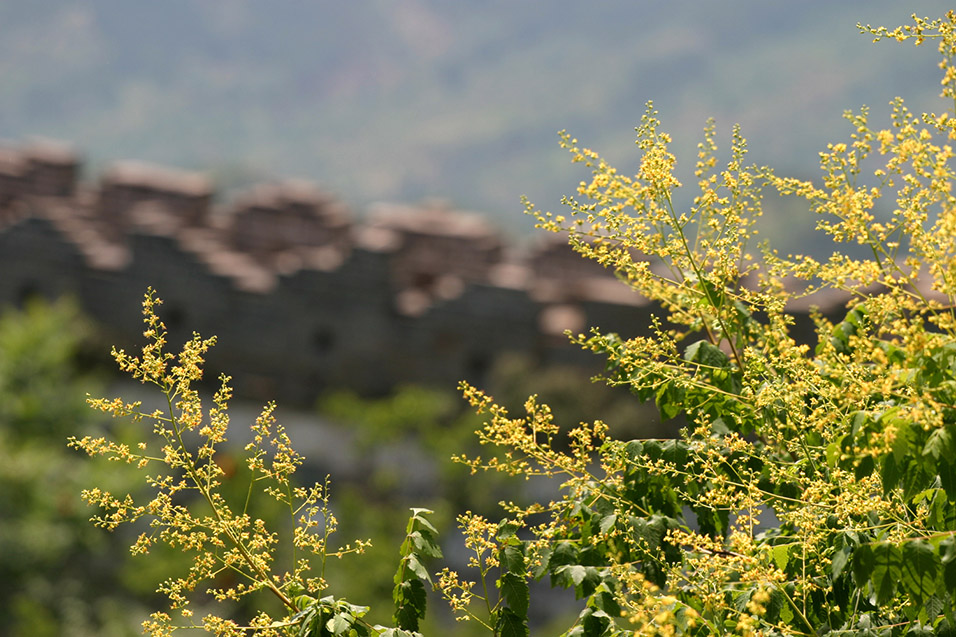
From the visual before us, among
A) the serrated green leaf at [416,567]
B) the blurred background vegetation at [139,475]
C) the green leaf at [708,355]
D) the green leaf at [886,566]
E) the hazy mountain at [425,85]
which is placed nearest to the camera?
the green leaf at [886,566]

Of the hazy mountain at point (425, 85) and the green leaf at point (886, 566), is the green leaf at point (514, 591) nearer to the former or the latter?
the green leaf at point (886, 566)

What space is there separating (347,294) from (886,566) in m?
17.0

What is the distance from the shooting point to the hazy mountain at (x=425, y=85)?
16875 cm

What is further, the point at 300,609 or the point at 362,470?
the point at 362,470

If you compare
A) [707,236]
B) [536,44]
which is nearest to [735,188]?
[707,236]

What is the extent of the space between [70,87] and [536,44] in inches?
3256

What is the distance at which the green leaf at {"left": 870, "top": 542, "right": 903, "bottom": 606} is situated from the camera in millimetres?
1806

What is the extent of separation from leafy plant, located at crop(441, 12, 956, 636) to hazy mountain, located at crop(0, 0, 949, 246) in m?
156

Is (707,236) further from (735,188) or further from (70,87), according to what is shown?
(70,87)

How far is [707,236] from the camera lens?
98.2 inches

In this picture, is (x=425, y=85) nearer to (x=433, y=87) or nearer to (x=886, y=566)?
(x=433, y=87)

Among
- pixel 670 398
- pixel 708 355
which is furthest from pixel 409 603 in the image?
pixel 708 355

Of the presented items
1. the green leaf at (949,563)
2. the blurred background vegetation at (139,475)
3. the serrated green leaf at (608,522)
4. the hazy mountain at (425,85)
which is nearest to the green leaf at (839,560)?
the green leaf at (949,563)

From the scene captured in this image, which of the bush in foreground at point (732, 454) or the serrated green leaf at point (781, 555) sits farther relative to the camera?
Result: the serrated green leaf at point (781, 555)
